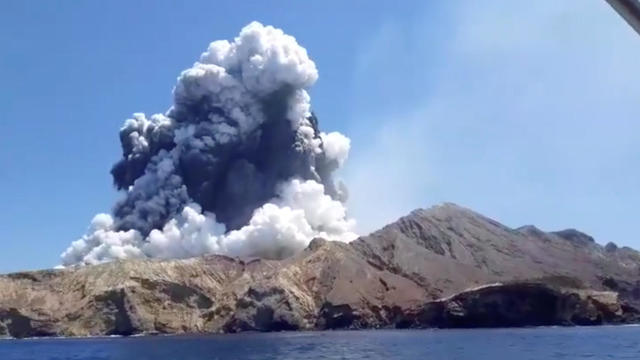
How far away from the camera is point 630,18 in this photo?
18.0 ft

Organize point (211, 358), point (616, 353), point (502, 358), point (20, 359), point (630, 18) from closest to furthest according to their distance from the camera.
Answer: point (630, 18) < point (502, 358) < point (616, 353) < point (211, 358) < point (20, 359)

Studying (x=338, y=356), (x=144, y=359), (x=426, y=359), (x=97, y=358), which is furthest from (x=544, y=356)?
(x=97, y=358)

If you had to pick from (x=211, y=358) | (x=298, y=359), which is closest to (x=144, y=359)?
(x=211, y=358)

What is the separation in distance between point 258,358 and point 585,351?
40565 millimetres

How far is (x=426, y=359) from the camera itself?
332ft

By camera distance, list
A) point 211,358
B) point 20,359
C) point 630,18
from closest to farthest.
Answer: point 630,18 < point 211,358 < point 20,359

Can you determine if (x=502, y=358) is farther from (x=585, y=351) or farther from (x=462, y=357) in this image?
(x=585, y=351)

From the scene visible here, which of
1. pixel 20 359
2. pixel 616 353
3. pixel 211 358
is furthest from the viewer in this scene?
pixel 20 359

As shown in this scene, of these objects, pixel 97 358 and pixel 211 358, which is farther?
pixel 97 358

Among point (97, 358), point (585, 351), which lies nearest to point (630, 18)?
point (585, 351)

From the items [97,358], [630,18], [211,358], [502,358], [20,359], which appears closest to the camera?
[630,18]

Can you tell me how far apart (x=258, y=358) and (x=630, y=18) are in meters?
109

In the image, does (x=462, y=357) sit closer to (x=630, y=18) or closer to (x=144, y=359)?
(x=144, y=359)

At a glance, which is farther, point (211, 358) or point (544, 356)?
point (211, 358)
